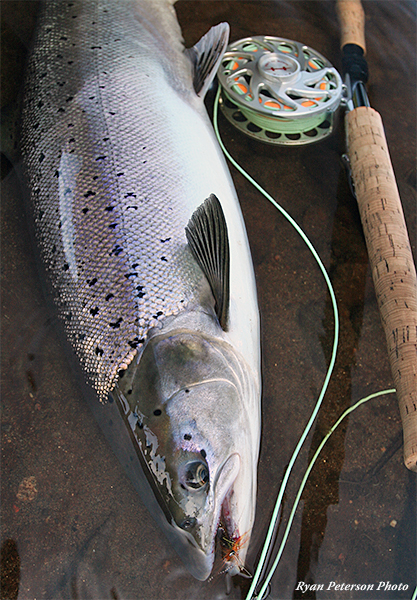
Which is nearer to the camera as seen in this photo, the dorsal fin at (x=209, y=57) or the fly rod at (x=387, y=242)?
the fly rod at (x=387, y=242)

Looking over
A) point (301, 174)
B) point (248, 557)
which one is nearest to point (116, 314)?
point (248, 557)

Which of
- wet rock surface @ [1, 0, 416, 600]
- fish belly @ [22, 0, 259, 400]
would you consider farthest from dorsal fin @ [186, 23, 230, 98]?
wet rock surface @ [1, 0, 416, 600]

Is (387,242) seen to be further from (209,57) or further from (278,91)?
(209,57)

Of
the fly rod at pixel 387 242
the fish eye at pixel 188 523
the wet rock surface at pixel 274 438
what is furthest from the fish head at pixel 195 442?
the fly rod at pixel 387 242

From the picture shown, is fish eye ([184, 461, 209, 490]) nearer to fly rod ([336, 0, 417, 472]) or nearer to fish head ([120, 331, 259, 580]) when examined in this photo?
fish head ([120, 331, 259, 580])

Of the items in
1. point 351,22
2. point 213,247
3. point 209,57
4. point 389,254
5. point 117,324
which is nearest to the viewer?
point 117,324

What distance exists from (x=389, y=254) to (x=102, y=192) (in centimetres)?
144

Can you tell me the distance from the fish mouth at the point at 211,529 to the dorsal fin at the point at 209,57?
221 cm

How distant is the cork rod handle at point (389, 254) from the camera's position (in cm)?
189

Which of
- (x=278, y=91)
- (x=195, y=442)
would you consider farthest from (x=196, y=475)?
(x=278, y=91)

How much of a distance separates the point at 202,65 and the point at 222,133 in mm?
447

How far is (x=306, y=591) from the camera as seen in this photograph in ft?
6.44

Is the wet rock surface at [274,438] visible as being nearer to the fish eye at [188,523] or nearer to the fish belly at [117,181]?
the fish belly at [117,181]

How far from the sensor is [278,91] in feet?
9.02
